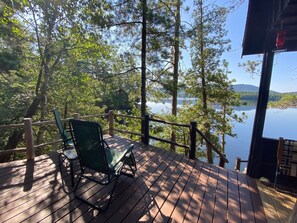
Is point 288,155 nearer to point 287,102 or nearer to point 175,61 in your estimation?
point 287,102

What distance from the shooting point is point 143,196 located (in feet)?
8.06

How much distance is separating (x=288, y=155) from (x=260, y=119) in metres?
0.69

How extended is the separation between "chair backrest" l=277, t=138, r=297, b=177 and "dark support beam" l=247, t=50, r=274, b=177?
36 centimetres

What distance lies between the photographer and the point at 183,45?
7883 mm

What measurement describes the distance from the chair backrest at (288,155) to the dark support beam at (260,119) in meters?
0.36

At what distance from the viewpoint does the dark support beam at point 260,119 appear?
9.77ft

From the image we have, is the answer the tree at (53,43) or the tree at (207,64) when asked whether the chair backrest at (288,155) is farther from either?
the tree at (207,64)

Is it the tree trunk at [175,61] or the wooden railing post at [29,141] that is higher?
the tree trunk at [175,61]

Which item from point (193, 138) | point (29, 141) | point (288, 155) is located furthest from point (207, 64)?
point (29, 141)

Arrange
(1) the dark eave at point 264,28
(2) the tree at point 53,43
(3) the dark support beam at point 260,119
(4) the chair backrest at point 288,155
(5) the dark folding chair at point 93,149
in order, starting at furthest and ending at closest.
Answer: (2) the tree at point 53,43 → (3) the dark support beam at point 260,119 → (4) the chair backrest at point 288,155 → (1) the dark eave at point 264,28 → (5) the dark folding chair at point 93,149

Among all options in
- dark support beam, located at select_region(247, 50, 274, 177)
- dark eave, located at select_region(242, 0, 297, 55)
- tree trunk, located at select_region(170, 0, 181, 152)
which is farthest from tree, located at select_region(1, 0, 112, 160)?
dark support beam, located at select_region(247, 50, 274, 177)

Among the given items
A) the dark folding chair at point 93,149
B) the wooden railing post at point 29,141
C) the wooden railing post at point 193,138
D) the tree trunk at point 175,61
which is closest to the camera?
the dark folding chair at point 93,149

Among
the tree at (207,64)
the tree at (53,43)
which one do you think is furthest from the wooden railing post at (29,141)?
the tree at (207,64)

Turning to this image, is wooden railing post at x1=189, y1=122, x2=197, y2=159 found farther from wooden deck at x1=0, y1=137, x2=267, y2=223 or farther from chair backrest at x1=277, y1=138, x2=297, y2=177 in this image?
chair backrest at x1=277, y1=138, x2=297, y2=177
